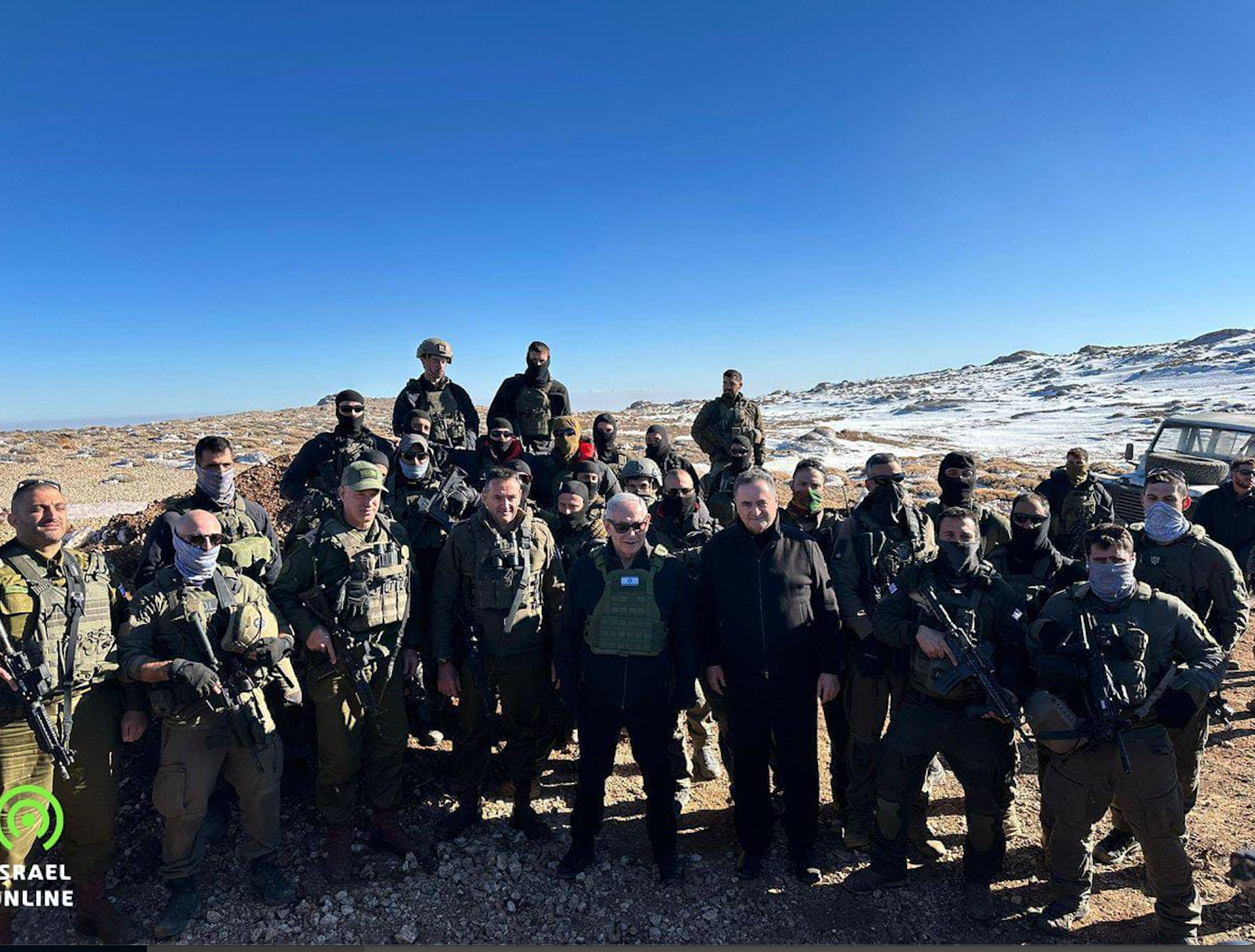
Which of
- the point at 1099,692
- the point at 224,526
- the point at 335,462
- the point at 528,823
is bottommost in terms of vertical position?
the point at 528,823

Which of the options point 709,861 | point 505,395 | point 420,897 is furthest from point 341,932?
point 505,395

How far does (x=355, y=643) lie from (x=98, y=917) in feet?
6.68

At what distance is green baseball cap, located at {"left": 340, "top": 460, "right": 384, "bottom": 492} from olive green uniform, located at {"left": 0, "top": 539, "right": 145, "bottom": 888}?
1488 millimetres

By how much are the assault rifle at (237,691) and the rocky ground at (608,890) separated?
1.11 metres

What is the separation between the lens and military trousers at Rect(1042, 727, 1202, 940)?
11.7 feet

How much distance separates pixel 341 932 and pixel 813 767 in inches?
119

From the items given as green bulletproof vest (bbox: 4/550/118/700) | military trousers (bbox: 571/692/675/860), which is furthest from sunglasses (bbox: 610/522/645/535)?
green bulletproof vest (bbox: 4/550/118/700)

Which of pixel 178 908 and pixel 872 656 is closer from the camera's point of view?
pixel 178 908

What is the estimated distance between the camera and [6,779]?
345cm

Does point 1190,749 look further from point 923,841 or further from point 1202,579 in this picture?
point 923,841

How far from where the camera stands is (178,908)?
3754 millimetres

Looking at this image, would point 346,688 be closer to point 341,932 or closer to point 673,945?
point 341,932

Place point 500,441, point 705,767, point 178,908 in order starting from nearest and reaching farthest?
1. point 178,908
2. point 705,767
3. point 500,441

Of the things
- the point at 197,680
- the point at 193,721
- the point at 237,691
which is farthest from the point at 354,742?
the point at 197,680
